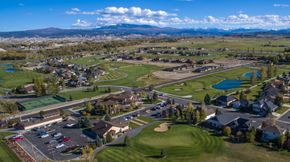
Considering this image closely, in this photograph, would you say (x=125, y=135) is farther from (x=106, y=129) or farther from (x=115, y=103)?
(x=115, y=103)

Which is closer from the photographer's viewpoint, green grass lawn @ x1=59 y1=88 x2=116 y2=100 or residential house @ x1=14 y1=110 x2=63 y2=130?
residential house @ x1=14 y1=110 x2=63 y2=130

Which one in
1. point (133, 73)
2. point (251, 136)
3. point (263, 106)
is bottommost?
point (251, 136)

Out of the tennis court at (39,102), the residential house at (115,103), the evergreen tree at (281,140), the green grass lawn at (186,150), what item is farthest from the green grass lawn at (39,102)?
the evergreen tree at (281,140)

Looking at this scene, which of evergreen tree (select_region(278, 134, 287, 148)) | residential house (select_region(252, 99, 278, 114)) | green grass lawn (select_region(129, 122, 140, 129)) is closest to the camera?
evergreen tree (select_region(278, 134, 287, 148))

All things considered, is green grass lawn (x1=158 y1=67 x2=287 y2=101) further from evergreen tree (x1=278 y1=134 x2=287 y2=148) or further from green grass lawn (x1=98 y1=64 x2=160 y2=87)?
evergreen tree (x1=278 y1=134 x2=287 y2=148)

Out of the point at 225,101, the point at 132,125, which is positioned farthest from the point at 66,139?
the point at 225,101

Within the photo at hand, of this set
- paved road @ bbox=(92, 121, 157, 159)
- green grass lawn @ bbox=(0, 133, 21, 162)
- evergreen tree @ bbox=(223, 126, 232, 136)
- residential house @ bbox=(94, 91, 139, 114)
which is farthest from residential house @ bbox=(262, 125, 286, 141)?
green grass lawn @ bbox=(0, 133, 21, 162)

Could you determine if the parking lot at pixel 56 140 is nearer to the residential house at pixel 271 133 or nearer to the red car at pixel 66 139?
the red car at pixel 66 139
